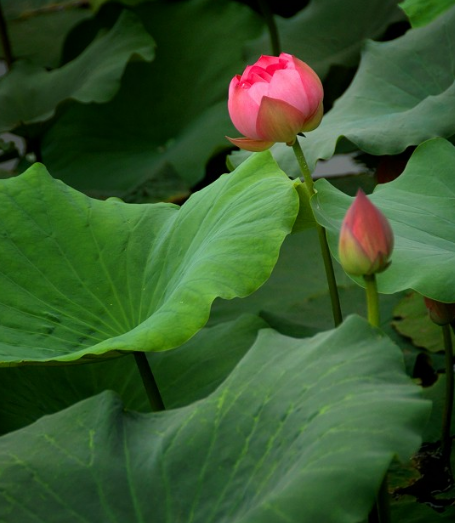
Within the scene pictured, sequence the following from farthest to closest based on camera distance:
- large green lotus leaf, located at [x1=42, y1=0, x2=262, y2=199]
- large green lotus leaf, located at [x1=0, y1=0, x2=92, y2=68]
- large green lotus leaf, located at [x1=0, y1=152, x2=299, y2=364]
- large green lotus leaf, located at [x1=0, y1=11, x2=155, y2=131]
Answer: large green lotus leaf, located at [x1=0, y1=0, x2=92, y2=68] → large green lotus leaf, located at [x1=42, y1=0, x2=262, y2=199] → large green lotus leaf, located at [x1=0, y1=11, x2=155, y2=131] → large green lotus leaf, located at [x1=0, y1=152, x2=299, y2=364]

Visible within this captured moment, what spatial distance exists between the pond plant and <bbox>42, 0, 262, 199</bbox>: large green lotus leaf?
0.63ft

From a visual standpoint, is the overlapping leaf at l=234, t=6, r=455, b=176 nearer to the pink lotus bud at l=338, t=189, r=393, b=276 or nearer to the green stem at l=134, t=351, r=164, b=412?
the green stem at l=134, t=351, r=164, b=412

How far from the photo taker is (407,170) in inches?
44.8

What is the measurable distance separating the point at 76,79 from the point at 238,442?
58.0 inches

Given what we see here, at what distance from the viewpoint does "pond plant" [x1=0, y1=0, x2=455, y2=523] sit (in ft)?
2.22

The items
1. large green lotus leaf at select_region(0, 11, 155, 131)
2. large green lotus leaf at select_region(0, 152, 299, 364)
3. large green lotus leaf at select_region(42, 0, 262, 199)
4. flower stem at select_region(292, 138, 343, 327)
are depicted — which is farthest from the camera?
large green lotus leaf at select_region(42, 0, 262, 199)

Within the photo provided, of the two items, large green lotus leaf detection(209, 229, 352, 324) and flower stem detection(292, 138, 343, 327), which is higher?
flower stem detection(292, 138, 343, 327)

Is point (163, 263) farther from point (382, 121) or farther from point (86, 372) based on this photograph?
point (382, 121)

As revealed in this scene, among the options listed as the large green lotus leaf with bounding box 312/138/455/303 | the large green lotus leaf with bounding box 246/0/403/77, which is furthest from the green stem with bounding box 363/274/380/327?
the large green lotus leaf with bounding box 246/0/403/77

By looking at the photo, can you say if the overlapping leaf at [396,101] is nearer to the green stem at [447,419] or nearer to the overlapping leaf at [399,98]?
the overlapping leaf at [399,98]

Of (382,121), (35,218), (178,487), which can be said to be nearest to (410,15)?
(382,121)

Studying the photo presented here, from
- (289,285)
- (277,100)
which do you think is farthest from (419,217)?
(289,285)

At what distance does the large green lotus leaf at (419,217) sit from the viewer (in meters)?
0.91

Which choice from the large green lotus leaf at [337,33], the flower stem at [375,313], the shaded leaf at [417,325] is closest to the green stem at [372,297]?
the flower stem at [375,313]
